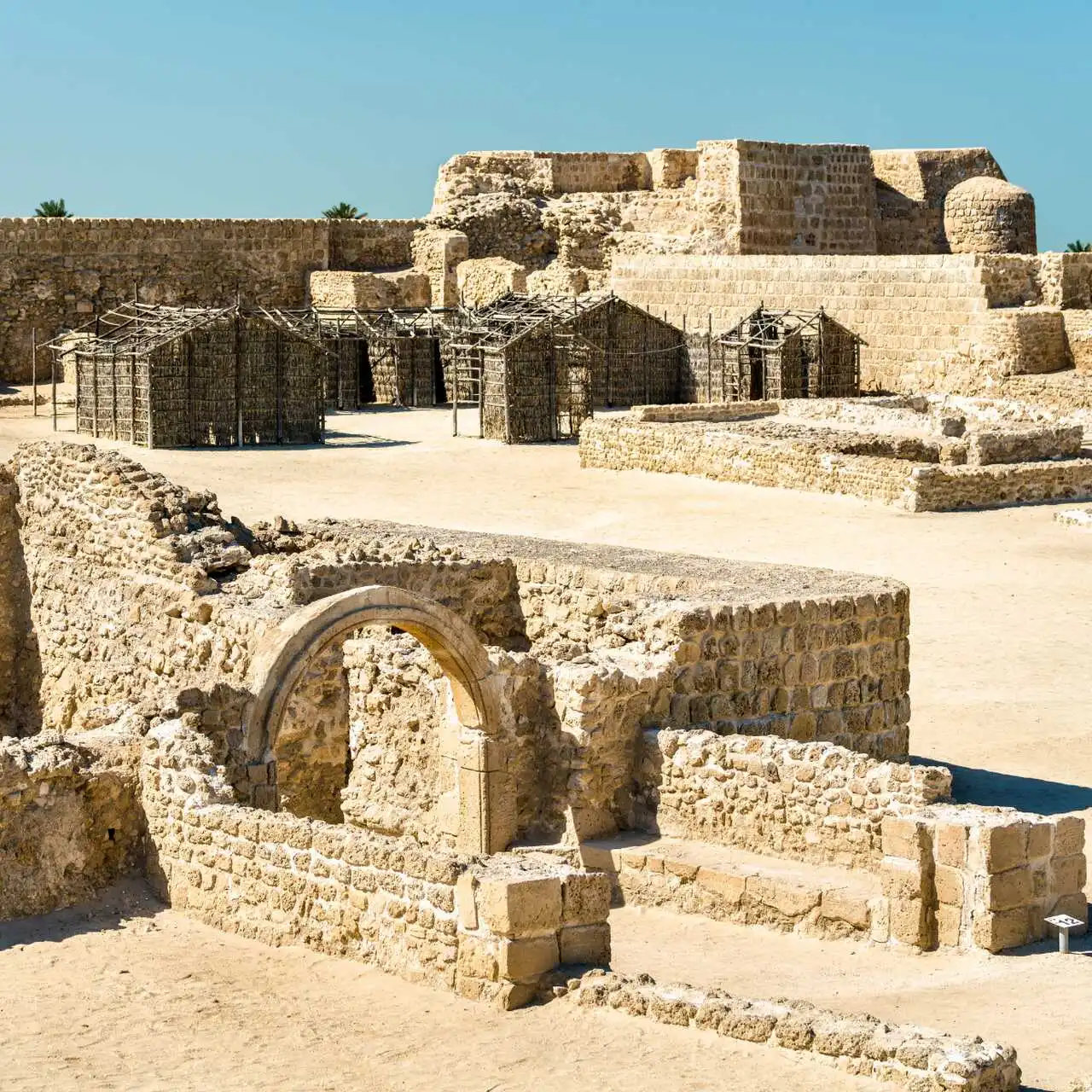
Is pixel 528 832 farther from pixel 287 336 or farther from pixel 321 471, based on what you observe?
pixel 287 336

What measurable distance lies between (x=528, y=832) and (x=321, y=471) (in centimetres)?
1613

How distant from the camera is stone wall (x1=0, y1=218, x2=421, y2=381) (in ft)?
134

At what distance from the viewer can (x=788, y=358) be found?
112 ft

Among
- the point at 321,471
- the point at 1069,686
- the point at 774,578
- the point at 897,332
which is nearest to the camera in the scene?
the point at 774,578

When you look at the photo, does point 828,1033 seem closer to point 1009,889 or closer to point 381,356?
point 1009,889

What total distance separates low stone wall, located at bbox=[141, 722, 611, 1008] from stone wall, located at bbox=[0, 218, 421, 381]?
104 ft

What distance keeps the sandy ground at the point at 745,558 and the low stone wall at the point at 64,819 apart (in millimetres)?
441

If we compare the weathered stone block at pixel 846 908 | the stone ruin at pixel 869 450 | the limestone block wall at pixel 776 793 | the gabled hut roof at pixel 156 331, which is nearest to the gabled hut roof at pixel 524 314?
the gabled hut roof at pixel 156 331

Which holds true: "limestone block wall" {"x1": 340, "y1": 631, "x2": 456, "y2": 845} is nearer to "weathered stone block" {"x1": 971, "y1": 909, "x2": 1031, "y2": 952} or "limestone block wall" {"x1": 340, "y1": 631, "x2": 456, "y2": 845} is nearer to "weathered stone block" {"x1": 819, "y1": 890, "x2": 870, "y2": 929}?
"weathered stone block" {"x1": 819, "y1": 890, "x2": 870, "y2": 929}

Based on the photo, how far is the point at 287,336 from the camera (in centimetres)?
3081

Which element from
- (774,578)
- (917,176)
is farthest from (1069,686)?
(917,176)

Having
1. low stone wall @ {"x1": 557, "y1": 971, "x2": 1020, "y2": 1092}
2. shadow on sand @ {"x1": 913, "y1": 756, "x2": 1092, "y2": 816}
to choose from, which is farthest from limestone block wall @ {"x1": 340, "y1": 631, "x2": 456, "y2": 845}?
low stone wall @ {"x1": 557, "y1": 971, "x2": 1020, "y2": 1092}

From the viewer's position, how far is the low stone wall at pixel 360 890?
7.92 m

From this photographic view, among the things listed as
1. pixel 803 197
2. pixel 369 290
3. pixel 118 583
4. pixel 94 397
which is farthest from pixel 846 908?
pixel 803 197
